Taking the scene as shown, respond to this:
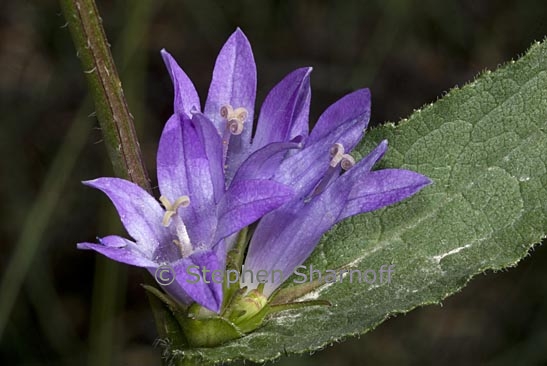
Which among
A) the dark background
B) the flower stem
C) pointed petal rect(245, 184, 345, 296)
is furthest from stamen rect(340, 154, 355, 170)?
the dark background

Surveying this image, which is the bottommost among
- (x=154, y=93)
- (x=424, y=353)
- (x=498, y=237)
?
(x=424, y=353)

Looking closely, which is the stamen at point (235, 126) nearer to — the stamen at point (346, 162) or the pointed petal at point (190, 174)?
the pointed petal at point (190, 174)

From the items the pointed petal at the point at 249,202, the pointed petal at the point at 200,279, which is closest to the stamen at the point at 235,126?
the pointed petal at the point at 249,202

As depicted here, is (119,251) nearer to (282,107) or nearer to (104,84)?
(104,84)

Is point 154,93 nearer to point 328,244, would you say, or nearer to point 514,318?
point 514,318

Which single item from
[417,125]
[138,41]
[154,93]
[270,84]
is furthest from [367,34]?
[417,125]

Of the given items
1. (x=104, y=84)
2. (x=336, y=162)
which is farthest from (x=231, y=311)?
(x=104, y=84)
